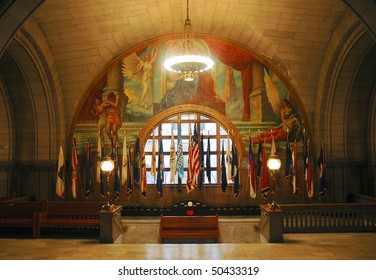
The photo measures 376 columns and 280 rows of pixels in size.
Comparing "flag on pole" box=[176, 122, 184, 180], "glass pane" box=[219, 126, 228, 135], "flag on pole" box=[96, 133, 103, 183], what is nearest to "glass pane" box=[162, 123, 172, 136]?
"flag on pole" box=[176, 122, 184, 180]

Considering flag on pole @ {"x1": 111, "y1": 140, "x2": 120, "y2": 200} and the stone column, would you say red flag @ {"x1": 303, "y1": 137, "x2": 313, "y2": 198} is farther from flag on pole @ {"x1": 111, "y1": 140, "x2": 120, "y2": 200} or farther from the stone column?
flag on pole @ {"x1": 111, "y1": 140, "x2": 120, "y2": 200}

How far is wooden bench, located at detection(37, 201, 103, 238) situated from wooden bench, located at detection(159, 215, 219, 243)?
1872 millimetres

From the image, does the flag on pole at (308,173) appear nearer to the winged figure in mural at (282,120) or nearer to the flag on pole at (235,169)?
the winged figure in mural at (282,120)

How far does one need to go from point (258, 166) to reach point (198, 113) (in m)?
3.12

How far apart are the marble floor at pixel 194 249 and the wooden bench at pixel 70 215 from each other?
308 mm

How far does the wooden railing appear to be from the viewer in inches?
441

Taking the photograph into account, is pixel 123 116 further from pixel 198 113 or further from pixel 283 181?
pixel 283 181

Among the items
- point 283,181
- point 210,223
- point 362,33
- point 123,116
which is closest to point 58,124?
point 123,116

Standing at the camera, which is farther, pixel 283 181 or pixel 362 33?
pixel 283 181

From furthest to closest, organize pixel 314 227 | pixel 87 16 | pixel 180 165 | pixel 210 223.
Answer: pixel 180 165, pixel 87 16, pixel 210 223, pixel 314 227

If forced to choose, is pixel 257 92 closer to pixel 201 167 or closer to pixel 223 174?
pixel 223 174

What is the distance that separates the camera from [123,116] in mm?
15711

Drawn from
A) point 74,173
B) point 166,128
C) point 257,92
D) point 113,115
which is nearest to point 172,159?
point 166,128

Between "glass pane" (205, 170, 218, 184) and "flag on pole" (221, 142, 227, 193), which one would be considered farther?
"glass pane" (205, 170, 218, 184)
